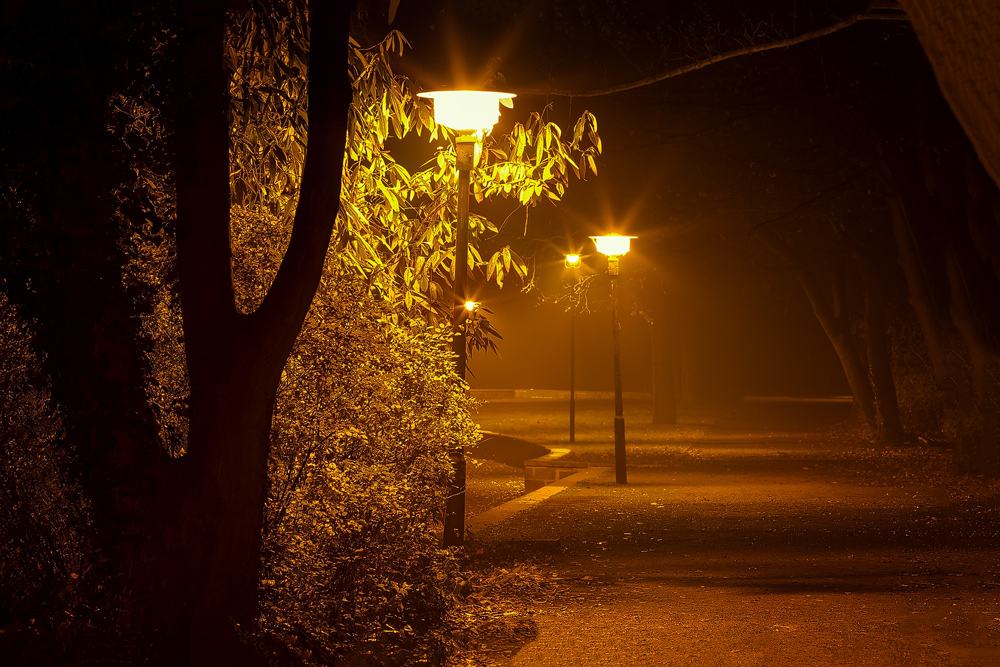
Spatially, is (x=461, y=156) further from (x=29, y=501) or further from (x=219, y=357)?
Answer: (x=29, y=501)

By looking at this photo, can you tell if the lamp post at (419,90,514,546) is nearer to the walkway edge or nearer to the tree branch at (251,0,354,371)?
the walkway edge

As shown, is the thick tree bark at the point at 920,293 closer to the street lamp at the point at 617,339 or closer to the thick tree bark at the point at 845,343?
the street lamp at the point at 617,339

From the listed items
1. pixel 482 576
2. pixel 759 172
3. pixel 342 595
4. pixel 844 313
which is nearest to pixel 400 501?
pixel 342 595

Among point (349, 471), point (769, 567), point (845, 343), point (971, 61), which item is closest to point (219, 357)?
point (349, 471)

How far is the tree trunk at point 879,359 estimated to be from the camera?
85.7ft

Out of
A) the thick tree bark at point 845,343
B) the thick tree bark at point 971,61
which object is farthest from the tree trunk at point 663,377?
the thick tree bark at point 971,61

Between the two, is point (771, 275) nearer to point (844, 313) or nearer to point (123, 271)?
point (844, 313)

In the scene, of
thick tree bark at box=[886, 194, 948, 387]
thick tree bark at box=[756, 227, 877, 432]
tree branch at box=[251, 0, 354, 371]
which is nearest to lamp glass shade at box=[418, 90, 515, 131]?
tree branch at box=[251, 0, 354, 371]

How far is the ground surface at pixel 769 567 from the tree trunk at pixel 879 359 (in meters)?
4.42

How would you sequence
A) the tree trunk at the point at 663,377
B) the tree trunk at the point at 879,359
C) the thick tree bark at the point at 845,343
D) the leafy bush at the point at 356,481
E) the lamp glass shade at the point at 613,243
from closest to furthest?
the leafy bush at the point at 356,481, the lamp glass shade at the point at 613,243, the tree trunk at the point at 879,359, the thick tree bark at the point at 845,343, the tree trunk at the point at 663,377

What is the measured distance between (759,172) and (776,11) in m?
5.22

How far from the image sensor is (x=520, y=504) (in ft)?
50.6

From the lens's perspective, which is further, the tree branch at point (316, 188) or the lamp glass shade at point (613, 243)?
the lamp glass shade at point (613, 243)

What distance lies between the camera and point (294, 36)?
261 inches
